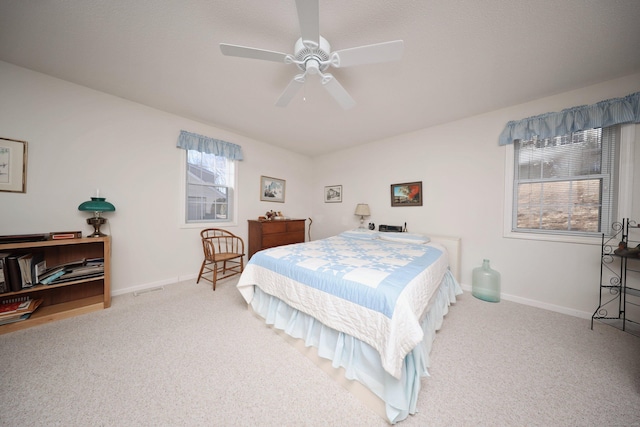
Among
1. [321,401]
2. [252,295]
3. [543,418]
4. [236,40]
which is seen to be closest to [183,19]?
[236,40]

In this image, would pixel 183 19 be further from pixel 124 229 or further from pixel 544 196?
pixel 544 196

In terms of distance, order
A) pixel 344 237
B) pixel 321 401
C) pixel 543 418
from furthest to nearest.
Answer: pixel 344 237, pixel 321 401, pixel 543 418

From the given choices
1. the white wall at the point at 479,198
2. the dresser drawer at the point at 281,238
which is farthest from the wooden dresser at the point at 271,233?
the white wall at the point at 479,198

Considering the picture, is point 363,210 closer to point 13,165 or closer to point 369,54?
point 369,54

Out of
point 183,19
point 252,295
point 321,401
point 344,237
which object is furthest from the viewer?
point 344,237

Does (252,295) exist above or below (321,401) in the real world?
above

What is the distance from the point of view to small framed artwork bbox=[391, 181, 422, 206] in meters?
3.32

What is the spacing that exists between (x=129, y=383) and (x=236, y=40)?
2637mm

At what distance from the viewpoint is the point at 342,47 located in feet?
5.51

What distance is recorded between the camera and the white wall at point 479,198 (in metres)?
2.19

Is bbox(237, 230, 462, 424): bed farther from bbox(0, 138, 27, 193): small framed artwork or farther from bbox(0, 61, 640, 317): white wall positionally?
bbox(0, 138, 27, 193): small framed artwork

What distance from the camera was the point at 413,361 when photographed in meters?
1.17

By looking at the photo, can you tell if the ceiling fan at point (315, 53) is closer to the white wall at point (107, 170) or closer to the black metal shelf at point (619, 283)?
the white wall at point (107, 170)

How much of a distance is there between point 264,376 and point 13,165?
10.5 ft
